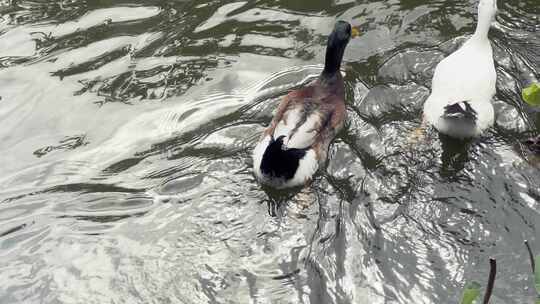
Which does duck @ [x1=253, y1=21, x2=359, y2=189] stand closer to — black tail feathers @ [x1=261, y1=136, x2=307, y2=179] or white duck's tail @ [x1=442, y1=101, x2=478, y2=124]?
black tail feathers @ [x1=261, y1=136, x2=307, y2=179]

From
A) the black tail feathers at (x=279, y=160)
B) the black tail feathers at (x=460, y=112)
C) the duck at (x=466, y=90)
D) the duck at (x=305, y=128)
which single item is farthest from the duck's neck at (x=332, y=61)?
the black tail feathers at (x=279, y=160)

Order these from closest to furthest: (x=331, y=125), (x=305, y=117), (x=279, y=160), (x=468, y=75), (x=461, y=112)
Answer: (x=279, y=160), (x=461, y=112), (x=305, y=117), (x=331, y=125), (x=468, y=75)

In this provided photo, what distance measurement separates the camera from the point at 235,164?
495cm

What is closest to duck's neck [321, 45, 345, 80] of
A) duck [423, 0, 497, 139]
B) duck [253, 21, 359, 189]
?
duck [253, 21, 359, 189]

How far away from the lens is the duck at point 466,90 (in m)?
4.94

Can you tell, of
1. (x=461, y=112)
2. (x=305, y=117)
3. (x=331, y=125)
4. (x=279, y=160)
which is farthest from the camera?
(x=331, y=125)

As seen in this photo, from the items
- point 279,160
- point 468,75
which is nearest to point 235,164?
point 279,160

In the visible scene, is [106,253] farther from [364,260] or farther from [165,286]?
[364,260]

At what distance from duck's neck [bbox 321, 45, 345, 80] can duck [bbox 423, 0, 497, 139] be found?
2.74 feet

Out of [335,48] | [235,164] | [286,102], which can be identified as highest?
[335,48]

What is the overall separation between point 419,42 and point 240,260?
10.5ft

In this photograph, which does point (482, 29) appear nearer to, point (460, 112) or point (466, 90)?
point (466, 90)

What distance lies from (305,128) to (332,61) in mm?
1073

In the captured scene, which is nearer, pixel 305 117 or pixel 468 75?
pixel 305 117
